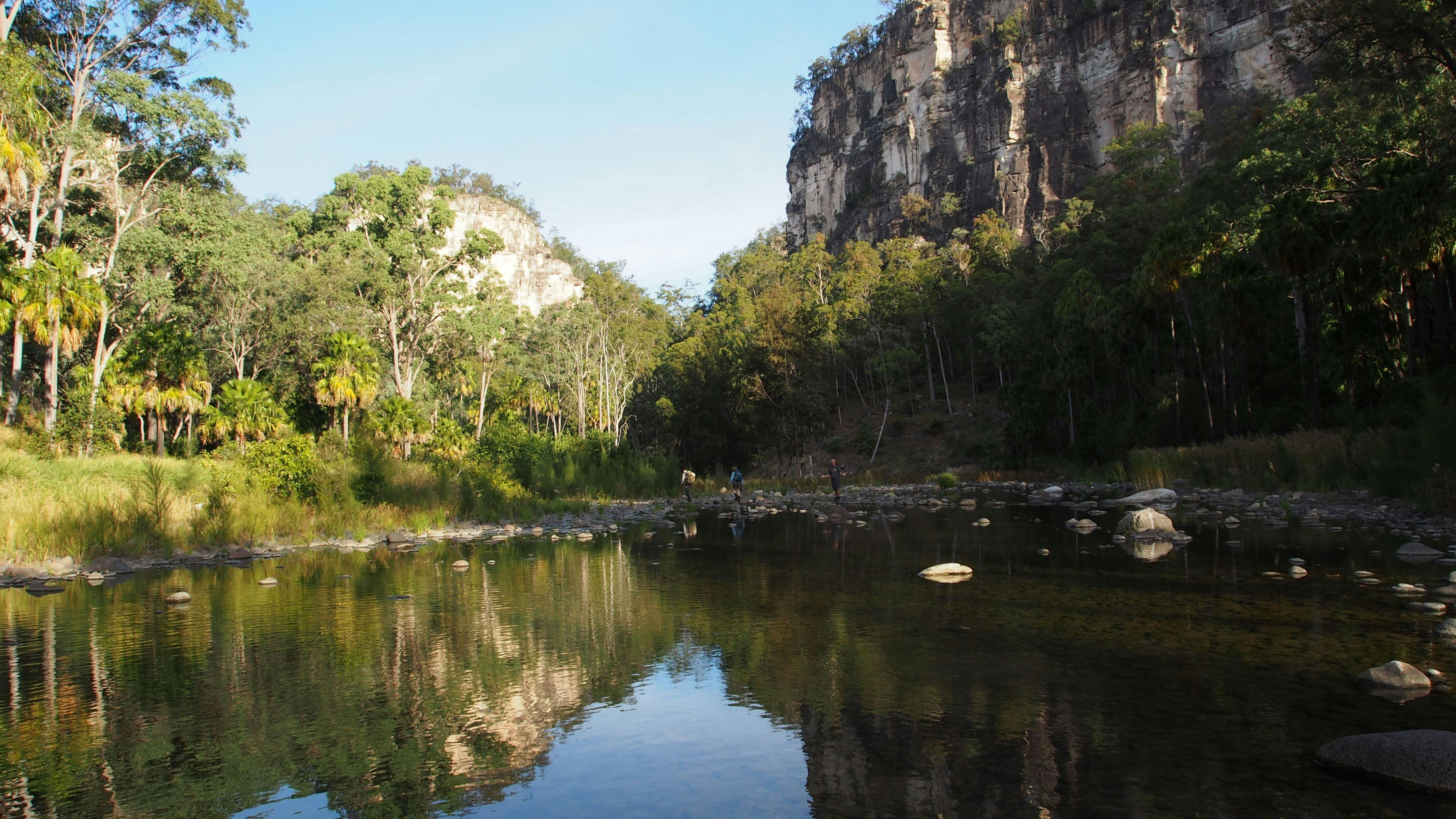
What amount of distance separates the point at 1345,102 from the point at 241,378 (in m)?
44.2

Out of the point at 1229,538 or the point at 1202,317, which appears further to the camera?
the point at 1202,317

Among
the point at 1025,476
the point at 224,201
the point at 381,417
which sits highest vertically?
the point at 224,201

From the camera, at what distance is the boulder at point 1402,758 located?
4.26 metres

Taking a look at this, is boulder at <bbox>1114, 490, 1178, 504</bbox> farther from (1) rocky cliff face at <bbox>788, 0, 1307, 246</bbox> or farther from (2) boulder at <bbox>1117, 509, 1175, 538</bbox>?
(1) rocky cliff face at <bbox>788, 0, 1307, 246</bbox>

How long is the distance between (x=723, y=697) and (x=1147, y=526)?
470 inches

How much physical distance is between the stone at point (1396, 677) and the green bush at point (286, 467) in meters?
19.2

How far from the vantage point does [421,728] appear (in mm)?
5656

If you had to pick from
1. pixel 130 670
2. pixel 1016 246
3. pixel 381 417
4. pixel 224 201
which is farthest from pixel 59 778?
pixel 1016 246

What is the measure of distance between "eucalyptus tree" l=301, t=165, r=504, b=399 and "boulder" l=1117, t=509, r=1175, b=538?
4090cm

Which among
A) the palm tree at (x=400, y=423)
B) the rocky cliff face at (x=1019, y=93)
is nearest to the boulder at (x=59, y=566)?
the palm tree at (x=400, y=423)

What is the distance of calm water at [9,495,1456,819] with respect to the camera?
14.8 feet

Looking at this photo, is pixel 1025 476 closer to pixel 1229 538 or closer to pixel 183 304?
pixel 1229 538

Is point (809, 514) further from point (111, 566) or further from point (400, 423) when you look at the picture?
point (400, 423)

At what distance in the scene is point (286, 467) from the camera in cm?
1945
